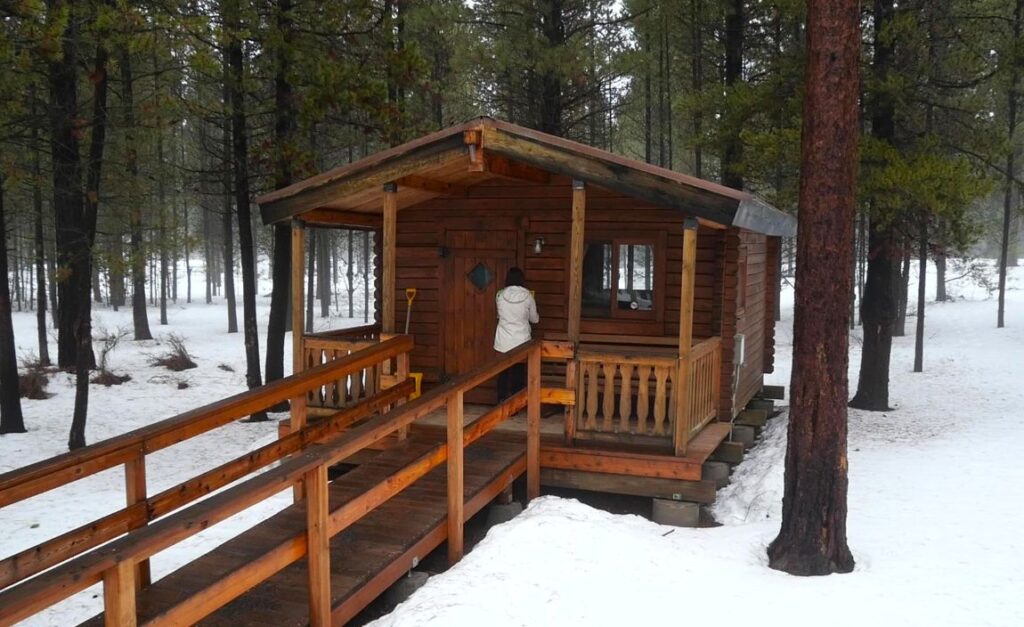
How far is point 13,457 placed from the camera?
12.0 meters

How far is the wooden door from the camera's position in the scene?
34.4 feet

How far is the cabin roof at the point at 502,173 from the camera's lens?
7512mm

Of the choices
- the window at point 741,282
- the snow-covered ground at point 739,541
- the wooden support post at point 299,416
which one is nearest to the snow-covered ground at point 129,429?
the snow-covered ground at point 739,541

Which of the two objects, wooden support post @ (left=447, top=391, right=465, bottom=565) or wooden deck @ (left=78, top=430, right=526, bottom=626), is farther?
wooden support post @ (left=447, top=391, right=465, bottom=565)

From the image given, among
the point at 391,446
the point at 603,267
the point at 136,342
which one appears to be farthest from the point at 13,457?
the point at 136,342

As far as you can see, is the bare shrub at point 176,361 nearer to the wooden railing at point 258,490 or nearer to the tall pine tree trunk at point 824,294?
the wooden railing at point 258,490

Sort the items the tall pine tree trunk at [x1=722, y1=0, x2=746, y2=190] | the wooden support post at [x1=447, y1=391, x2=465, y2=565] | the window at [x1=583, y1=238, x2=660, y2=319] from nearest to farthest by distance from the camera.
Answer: the wooden support post at [x1=447, y1=391, x2=465, y2=565] < the window at [x1=583, y1=238, x2=660, y2=319] < the tall pine tree trunk at [x1=722, y1=0, x2=746, y2=190]

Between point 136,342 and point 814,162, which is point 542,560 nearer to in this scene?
point 814,162

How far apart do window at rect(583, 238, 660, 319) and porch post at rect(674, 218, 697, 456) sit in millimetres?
2272

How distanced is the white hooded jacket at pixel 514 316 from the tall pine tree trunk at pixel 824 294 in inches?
134

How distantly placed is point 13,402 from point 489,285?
8.92 meters

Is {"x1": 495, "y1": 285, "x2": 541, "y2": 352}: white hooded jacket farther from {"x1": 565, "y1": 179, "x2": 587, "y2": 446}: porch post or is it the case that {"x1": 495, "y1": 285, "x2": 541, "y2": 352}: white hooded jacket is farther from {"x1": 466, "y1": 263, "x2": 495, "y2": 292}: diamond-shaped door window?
{"x1": 466, "y1": 263, "x2": 495, "y2": 292}: diamond-shaped door window

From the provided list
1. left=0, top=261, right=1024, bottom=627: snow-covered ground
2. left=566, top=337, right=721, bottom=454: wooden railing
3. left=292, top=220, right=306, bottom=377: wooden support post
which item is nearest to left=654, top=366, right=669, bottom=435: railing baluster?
left=566, top=337, right=721, bottom=454: wooden railing

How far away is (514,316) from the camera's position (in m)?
8.98
